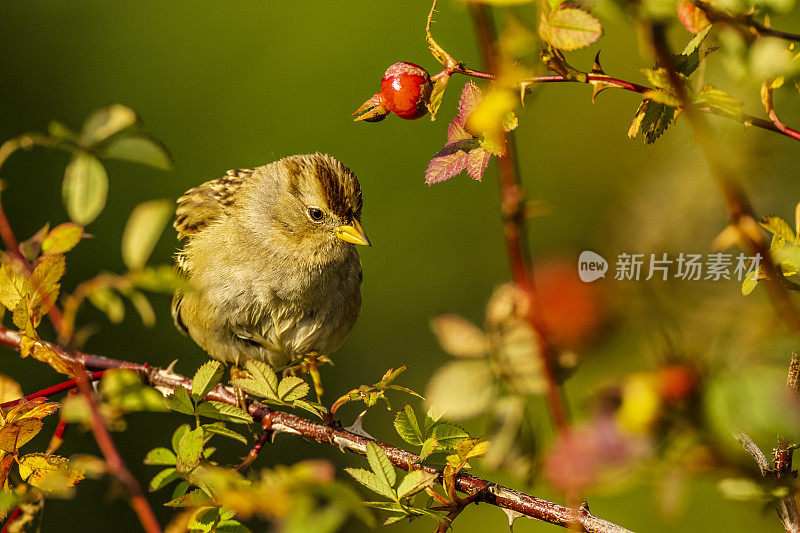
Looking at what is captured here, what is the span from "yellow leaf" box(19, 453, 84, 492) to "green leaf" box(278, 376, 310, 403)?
0.20m

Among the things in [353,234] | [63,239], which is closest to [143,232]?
[63,239]

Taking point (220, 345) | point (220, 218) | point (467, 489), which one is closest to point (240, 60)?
point (220, 218)

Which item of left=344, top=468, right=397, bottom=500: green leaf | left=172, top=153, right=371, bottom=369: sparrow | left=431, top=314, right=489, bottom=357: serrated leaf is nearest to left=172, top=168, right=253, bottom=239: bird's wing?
left=172, top=153, right=371, bottom=369: sparrow

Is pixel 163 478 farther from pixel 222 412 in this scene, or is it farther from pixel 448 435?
pixel 448 435

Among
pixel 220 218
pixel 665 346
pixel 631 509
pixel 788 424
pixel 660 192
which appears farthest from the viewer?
pixel 631 509

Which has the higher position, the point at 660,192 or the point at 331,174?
the point at 660,192

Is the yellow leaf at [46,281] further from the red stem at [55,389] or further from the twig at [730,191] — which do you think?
the twig at [730,191]

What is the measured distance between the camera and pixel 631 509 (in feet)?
8.21

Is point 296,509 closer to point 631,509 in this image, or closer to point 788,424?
point 788,424

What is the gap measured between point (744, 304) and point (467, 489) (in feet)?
1.44

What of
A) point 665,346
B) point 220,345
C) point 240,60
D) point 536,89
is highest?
point 240,60

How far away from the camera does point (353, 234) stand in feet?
5.84

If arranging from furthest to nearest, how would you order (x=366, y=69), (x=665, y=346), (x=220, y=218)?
(x=366, y=69) < (x=220, y=218) < (x=665, y=346)

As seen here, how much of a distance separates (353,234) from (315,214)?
5.8 inches
